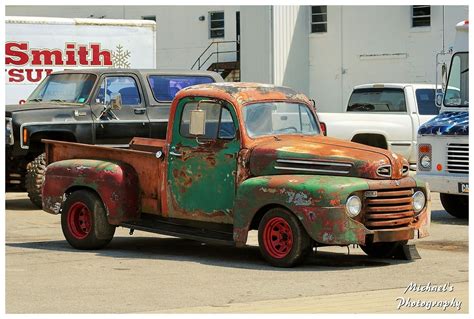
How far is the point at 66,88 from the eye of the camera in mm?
17469

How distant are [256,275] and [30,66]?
1276 cm

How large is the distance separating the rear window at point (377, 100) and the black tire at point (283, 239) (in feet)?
39.0

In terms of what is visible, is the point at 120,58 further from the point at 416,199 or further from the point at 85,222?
the point at 416,199

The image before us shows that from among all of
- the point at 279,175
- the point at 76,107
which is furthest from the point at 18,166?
the point at 279,175

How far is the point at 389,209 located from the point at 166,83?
7.28 meters

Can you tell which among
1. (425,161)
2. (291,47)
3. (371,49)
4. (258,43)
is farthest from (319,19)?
(425,161)

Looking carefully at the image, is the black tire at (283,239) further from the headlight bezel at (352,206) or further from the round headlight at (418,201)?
the round headlight at (418,201)

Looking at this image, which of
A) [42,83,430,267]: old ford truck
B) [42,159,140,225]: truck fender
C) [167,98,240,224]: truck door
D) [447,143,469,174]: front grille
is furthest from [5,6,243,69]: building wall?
[167,98,240,224]: truck door

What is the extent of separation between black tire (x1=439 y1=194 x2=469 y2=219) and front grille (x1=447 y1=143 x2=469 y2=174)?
0.95 metres

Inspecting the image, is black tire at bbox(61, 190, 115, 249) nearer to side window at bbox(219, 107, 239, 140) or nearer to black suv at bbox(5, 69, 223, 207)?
side window at bbox(219, 107, 239, 140)

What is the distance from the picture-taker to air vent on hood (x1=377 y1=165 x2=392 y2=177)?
1088 cm

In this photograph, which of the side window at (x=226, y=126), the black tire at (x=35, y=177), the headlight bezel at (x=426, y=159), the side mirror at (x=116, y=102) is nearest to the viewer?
the side window at (x=226, y=126)

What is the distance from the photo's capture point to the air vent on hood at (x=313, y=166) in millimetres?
10930

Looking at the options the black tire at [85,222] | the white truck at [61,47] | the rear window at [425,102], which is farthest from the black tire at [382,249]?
the white truck at [61,47]
